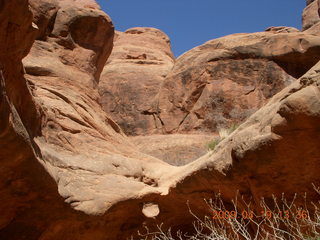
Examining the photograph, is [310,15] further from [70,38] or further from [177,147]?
[70,38]

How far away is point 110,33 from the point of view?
503 inches

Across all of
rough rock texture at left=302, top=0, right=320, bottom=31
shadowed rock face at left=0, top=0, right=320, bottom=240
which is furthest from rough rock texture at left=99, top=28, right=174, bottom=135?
rough rock texture at left=302, top=0, right=320, bottom=31

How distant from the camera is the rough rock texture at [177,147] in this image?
15.7 meters

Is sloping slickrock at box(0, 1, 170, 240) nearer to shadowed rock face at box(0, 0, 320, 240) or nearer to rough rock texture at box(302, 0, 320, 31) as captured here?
shadowed rock face at box(0, 0, 320, 240)

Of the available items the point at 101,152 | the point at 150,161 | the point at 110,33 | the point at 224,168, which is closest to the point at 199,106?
the point at 110,33

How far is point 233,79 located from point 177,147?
4.94 m

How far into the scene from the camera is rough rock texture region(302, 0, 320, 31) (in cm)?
3234

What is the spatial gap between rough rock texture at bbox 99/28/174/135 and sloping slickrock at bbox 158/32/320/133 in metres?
1.05

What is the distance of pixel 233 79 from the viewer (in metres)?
19.5

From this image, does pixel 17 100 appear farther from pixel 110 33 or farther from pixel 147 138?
pixel 147 138

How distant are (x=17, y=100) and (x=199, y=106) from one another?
1380cm

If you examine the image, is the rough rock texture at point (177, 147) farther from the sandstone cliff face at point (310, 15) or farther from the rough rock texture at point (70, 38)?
the sandstone cliff face at point (310, 15)

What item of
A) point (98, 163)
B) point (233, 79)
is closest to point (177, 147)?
point (233, 79)
